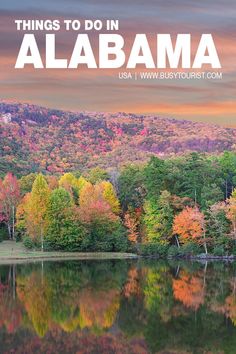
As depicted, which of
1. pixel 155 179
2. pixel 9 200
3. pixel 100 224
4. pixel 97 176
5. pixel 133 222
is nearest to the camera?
pixel 100 224

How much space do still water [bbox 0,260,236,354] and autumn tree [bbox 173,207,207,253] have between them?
1351 cm

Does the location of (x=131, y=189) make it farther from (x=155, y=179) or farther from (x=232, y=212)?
(x=232, y=212)

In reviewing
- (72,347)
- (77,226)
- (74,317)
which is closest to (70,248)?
(77,226)

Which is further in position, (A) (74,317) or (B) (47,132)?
(B) (47,132)

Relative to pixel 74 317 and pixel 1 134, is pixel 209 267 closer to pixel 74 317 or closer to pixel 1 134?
pixel 74 317

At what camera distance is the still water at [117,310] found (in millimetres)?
29406

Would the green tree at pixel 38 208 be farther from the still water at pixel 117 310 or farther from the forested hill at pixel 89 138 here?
the forested hill at pixel 89 138

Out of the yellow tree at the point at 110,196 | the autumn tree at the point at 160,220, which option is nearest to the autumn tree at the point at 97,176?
the yellow tree at the point at 110,196

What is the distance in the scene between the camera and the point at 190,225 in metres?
71.0

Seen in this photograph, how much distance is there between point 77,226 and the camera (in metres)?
73.2

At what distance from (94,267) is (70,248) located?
1385cm

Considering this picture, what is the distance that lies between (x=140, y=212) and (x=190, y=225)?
985 cm

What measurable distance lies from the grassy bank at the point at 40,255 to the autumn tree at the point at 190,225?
18.6ft

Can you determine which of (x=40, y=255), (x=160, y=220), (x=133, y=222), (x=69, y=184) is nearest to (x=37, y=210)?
(x=40, y=255)
